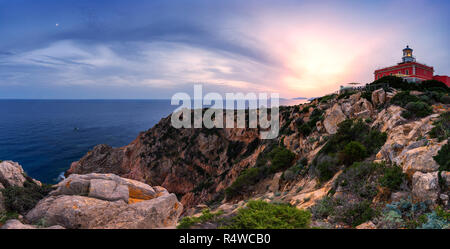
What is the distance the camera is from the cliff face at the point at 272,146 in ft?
28.8

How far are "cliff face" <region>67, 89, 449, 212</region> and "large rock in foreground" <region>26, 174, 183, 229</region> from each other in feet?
21.8

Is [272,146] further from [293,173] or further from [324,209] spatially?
[324,209]

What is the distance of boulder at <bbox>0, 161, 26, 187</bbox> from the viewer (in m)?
5.79

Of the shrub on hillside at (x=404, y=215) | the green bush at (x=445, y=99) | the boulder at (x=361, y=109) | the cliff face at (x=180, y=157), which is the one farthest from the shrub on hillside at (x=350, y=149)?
the cliff face at (x=180, y=157)

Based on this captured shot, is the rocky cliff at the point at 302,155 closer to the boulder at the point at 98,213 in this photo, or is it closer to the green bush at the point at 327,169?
the green bush at the point at 327,169

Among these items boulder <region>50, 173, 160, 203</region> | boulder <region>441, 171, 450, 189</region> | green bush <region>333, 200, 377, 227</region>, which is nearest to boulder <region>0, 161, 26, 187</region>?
boulder <region>50, 173, 160, 203</region>

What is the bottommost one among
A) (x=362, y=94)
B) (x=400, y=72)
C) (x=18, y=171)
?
(x=18, y=171)

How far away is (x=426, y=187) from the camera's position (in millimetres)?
5555

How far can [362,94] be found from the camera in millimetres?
19922

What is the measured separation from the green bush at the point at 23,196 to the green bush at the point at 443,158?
12.3 m

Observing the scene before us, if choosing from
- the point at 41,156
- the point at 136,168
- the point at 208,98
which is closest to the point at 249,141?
the point at 208,98

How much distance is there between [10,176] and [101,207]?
128 inches

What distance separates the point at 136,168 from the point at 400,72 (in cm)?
5878
